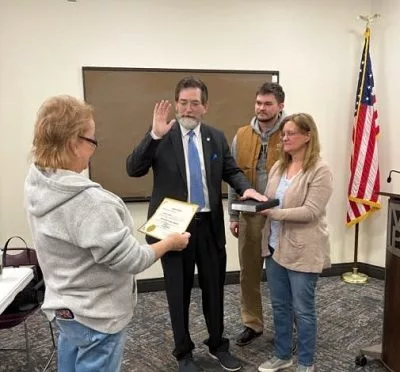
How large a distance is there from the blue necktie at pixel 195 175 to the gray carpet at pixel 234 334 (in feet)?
3.43

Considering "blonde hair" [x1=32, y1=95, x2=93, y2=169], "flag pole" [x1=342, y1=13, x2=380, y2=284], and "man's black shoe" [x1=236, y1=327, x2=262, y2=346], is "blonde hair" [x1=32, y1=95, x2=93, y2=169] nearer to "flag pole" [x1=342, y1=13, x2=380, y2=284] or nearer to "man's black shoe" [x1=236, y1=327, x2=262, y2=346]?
"man's black shoe" [x1=236, y1=327, x2=262, y2=346]

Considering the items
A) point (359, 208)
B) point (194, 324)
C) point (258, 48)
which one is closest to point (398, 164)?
point (359, 208)

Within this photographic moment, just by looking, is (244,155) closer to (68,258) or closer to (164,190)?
(164,190)

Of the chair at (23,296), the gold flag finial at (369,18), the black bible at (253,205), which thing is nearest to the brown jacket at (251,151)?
the black bible at (253,205)

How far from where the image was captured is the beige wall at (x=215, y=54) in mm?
3477

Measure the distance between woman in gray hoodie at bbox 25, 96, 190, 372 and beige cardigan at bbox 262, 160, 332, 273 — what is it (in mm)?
1025

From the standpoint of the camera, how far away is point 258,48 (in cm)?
392

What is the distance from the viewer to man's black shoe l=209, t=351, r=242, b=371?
8.25 feet

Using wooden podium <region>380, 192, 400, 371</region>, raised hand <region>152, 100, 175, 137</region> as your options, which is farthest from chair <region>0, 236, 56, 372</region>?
wooden podium <region>380, 192, 400, 371</region>

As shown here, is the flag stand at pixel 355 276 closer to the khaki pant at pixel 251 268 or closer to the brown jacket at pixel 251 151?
the khaki pant at pixel 251 268

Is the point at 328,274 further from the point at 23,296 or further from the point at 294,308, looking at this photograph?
the point at 23,296

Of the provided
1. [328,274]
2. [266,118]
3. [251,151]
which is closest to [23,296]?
[251,151]

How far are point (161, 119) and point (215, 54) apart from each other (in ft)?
6.35

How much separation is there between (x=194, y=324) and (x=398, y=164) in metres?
2.39
